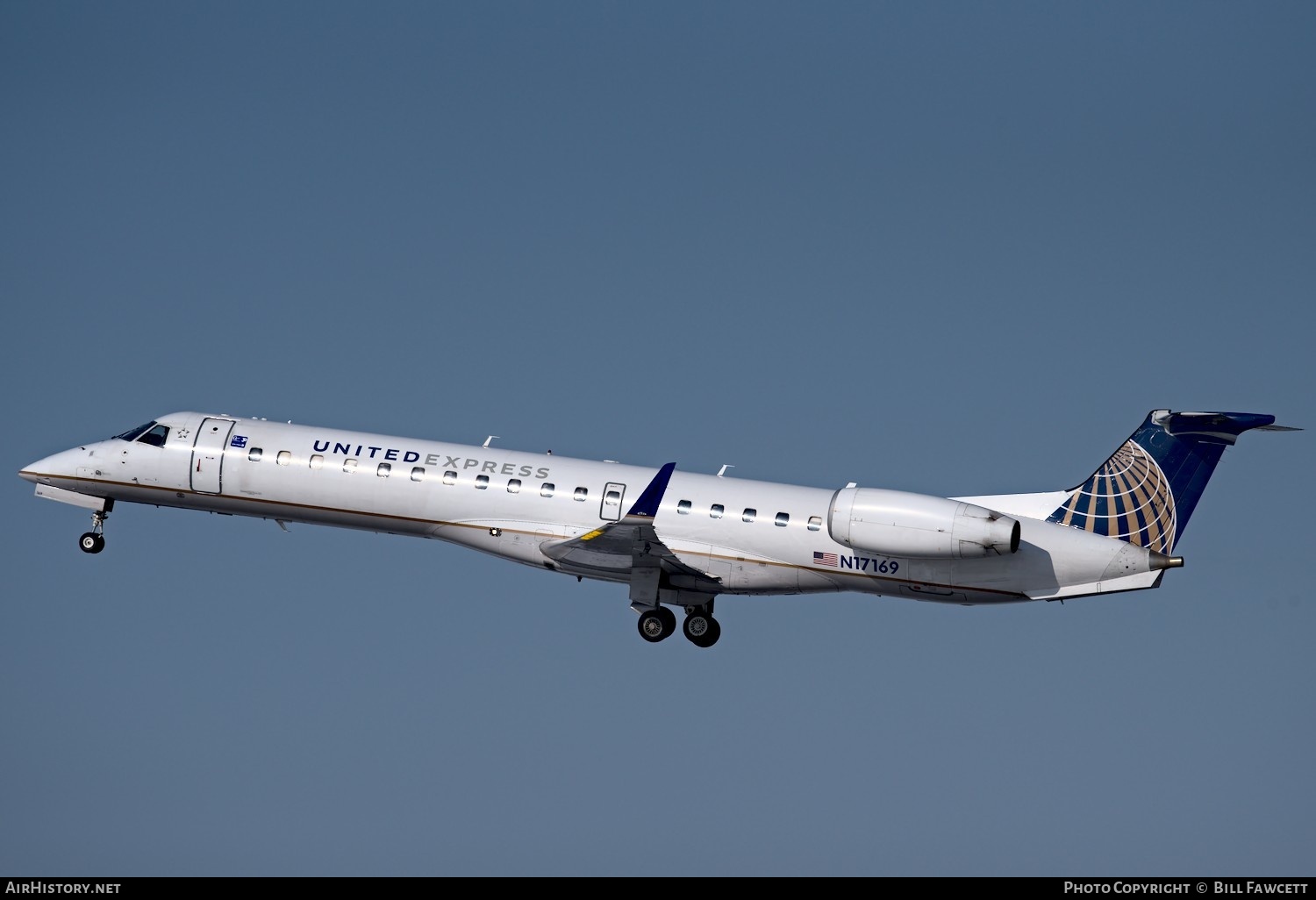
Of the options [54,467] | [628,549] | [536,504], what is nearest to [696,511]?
[628,549]

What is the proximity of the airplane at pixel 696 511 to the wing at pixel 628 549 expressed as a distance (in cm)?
4

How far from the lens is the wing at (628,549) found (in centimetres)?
3272

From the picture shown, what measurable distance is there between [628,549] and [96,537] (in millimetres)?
12356

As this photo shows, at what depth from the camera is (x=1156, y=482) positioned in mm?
34656

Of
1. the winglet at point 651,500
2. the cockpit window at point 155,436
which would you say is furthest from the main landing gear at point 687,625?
the cockpit window at point 155,436

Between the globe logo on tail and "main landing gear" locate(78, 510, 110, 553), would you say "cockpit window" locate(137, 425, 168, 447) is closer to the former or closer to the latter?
"main landing gear" locate(78, 510, 110, 553)

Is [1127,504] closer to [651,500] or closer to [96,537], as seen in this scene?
[651,500]

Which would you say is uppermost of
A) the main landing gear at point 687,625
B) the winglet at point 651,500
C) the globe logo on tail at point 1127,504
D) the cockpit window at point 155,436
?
the cockpit window at point 155,436

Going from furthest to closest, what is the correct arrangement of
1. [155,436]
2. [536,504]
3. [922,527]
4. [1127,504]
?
[155,436] → [536,504] → [1127,504] → [922,527]

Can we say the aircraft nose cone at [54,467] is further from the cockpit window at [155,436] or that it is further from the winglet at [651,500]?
the winglet at [651,500]

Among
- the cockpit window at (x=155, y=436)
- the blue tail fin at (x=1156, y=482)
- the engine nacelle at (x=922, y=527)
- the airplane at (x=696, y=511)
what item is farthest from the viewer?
the cockpit window at (x=155, y=436)

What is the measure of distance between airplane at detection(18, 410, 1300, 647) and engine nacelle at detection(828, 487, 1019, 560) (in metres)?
0.03
